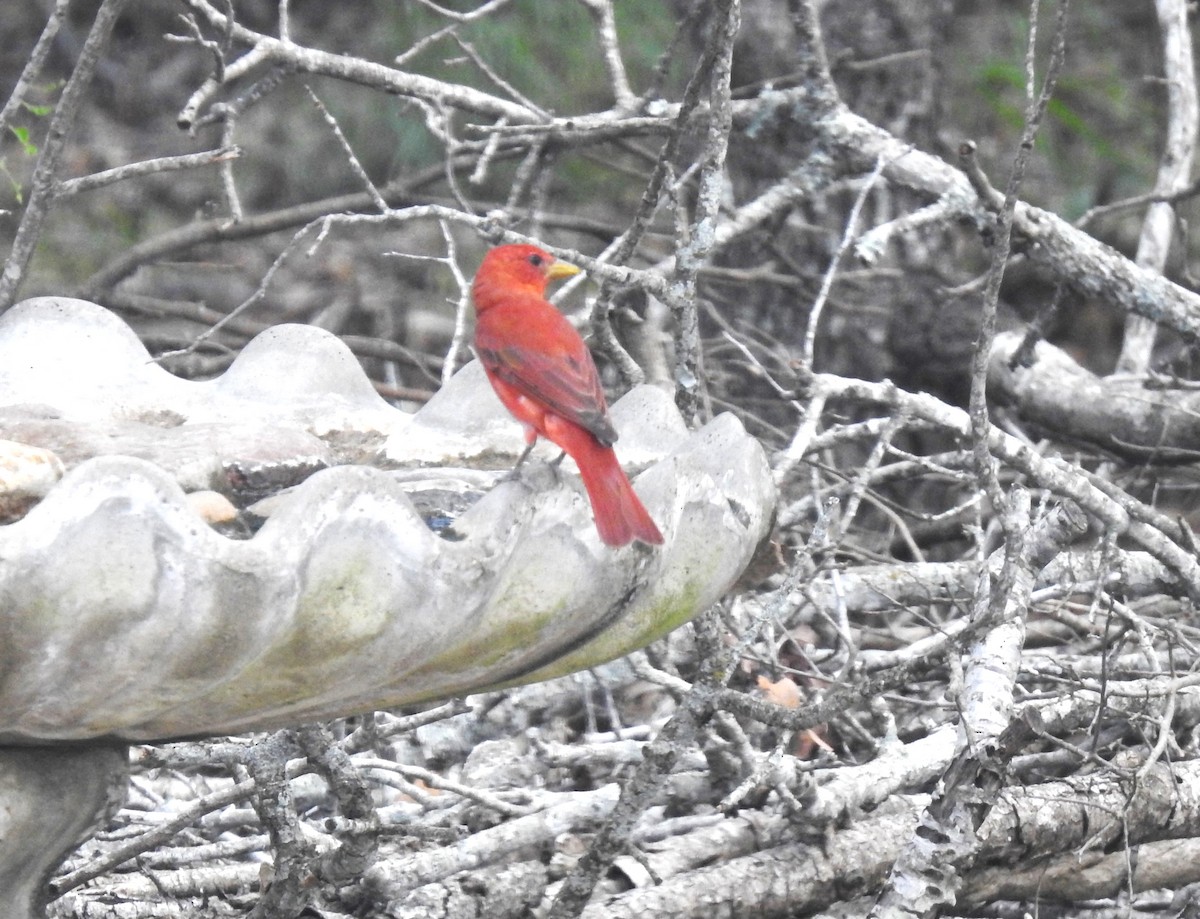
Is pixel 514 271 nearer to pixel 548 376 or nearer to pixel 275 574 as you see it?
pixel 548 376

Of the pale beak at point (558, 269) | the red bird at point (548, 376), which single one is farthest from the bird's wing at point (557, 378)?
the pale beak at point (558, 269)

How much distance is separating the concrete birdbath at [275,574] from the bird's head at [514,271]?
2.50ft

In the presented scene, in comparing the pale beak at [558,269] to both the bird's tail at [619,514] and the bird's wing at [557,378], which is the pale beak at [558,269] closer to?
the bird's wing at [557,378]

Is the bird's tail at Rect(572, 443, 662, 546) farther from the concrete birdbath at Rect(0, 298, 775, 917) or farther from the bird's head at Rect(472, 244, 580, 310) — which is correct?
the bird's head at Rect(472, 244, 580, 310)

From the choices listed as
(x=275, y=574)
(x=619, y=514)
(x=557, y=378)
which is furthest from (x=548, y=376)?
(x=275, y=574)

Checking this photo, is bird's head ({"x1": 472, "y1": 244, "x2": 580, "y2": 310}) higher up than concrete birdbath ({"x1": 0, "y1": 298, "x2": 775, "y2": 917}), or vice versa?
bird's head ({"x1": 472, "y1": 244, "x2": 580, "y2": 310})

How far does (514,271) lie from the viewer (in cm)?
359

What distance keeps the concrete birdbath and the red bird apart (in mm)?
43

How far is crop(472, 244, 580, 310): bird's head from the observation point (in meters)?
3.54

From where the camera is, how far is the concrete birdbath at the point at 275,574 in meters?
1.70

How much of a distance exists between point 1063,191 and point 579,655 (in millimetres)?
6383

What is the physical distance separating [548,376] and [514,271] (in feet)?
2.70

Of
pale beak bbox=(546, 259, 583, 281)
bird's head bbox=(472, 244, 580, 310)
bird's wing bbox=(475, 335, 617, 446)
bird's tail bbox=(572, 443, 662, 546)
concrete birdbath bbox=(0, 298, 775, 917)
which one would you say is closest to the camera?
concrete birdbath bbox=(0, 298, 775, 917)

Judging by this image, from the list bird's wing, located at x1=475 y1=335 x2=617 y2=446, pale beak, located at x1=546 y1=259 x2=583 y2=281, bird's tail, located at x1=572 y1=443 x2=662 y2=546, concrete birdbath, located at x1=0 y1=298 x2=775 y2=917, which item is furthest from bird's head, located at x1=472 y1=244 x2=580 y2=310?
bird's tail, located at x1=572 y1=443 x2=662 y2=546
